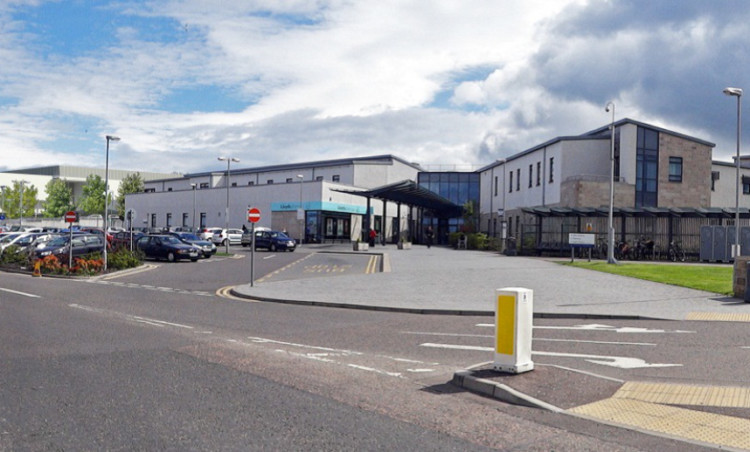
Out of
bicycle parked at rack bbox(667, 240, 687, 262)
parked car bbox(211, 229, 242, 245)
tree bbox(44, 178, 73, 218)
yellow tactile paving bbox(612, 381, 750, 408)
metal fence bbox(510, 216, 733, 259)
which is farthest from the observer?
tree bbox(44, 178, 73, 218)

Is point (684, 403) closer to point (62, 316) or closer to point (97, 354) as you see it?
point (97, 354)

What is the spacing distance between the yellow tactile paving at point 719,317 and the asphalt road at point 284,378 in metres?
1.18

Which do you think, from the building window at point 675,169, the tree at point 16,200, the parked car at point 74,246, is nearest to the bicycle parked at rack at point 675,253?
the building window at point 675,169

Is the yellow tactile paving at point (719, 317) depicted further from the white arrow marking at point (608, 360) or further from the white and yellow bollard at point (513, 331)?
the white and yellow bollard at point (513, 331)

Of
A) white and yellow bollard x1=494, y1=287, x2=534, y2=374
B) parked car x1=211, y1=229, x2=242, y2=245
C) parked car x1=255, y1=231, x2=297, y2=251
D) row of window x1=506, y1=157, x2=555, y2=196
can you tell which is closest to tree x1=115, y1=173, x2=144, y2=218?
parked car x1=211, y1=229, x2=242, y2=245

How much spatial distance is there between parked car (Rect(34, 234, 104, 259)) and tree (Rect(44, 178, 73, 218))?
89.1m

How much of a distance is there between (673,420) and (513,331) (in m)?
2.18

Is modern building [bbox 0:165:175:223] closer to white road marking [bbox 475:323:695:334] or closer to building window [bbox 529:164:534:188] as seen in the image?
building window [bbox 529:164:534:188]

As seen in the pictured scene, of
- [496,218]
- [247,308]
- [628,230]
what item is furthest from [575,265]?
[496,218]

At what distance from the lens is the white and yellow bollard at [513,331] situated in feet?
26.1

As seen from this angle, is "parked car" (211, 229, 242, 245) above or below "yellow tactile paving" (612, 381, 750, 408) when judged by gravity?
above

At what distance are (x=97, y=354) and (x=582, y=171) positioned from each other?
48.4 meters

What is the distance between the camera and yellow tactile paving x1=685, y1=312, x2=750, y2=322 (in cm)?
1410

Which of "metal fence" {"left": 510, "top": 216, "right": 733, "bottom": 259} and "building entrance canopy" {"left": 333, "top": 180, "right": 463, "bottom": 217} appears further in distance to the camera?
"building entrance canopy" {"left": 333, "top": 180, "right": 463, "bottom": 217}
